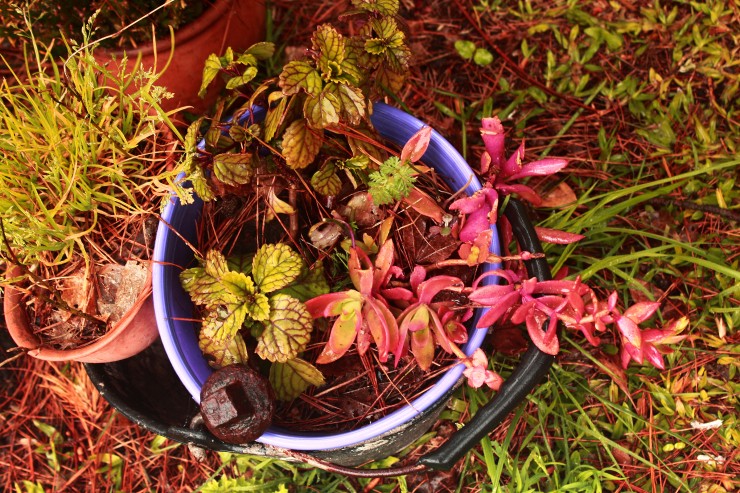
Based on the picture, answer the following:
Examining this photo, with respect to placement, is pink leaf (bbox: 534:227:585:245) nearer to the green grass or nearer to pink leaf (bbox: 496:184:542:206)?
pink leaf (bbox: 496:184:542:206)

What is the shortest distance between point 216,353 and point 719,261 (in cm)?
140

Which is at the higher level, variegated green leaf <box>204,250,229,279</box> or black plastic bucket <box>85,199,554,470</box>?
variegated green leaf <box>204,250,229,279</box>

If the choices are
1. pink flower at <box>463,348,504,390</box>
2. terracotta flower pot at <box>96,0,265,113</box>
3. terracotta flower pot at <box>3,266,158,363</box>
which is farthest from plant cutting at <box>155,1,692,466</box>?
terracotta flower pot at <box>96,0,265,113</box>

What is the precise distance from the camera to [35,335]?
1384 millimetres

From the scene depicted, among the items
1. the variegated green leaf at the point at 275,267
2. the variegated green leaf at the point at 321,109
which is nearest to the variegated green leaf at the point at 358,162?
the variegated green leaf at the point at 321,109

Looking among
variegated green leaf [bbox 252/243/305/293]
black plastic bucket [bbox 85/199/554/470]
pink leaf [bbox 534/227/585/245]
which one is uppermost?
variegated green leaf [bbox 252/243/305/293]

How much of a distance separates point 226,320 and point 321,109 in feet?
1.52

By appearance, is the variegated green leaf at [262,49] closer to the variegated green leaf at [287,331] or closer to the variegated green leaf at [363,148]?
the variegated green leaf at [363,148]

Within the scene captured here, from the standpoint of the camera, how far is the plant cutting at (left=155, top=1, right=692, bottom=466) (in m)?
1.17

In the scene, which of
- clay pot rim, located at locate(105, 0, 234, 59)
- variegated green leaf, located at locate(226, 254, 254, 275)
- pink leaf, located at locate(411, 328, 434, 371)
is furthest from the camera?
clay pot rim, located at locate(105, 0, 234, 59)

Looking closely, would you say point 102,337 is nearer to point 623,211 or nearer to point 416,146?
point 416,146

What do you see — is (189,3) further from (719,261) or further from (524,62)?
(719,261)

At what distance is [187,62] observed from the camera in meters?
1.62

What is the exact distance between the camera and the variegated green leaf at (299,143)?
117cm
